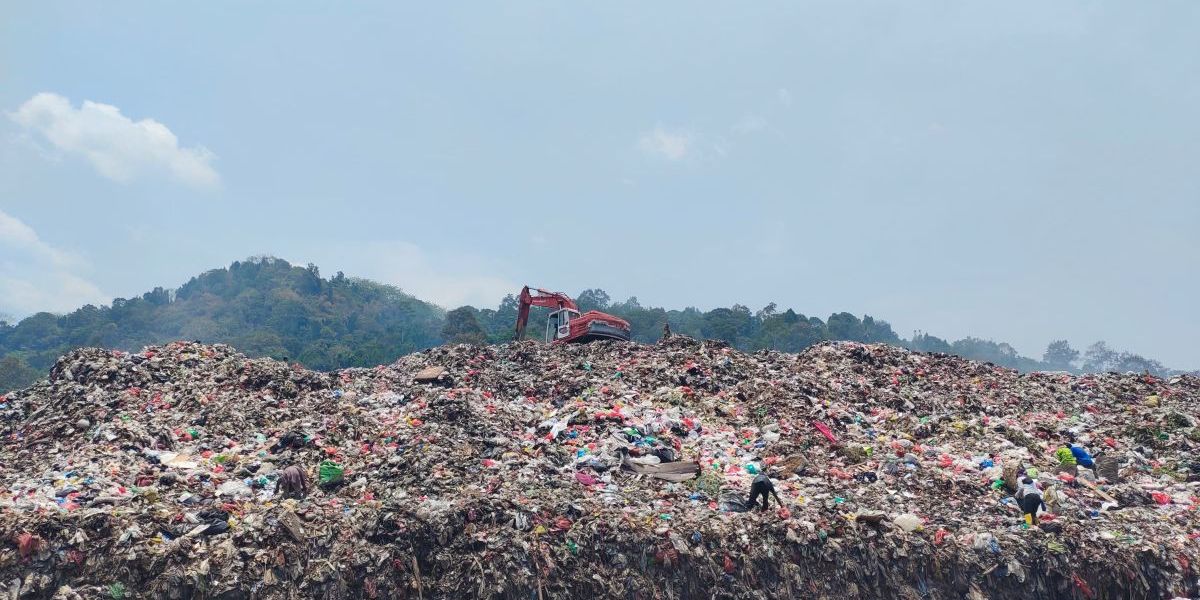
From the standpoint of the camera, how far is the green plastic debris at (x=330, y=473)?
383 inches

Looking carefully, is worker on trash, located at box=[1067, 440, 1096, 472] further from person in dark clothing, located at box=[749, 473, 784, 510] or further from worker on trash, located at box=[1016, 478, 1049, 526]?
Answer: person in dark clothing, located at box=[749, 473, 784, 510]

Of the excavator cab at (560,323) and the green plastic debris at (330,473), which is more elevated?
the excavator cab at (560,323)

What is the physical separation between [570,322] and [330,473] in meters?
10.6

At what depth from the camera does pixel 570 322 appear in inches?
783

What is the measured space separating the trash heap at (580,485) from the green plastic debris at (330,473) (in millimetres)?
28

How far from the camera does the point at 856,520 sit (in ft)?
27.6

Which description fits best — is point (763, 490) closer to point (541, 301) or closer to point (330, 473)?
point (330, 473)

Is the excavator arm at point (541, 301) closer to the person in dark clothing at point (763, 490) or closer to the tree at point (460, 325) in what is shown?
the person in dark clothing at point (763, 490)

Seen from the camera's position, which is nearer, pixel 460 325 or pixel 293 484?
pixel 293 484

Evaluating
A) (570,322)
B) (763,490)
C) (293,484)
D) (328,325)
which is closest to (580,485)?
(763,490)

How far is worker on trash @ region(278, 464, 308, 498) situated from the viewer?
941 centimetres

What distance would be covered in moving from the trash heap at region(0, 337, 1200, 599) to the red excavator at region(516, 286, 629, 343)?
387 cm

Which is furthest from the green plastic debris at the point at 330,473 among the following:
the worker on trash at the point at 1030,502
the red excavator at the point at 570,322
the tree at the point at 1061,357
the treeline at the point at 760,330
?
the tree at the point at 1061,357

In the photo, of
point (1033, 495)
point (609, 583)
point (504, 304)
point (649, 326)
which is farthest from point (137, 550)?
point (504, 304)
